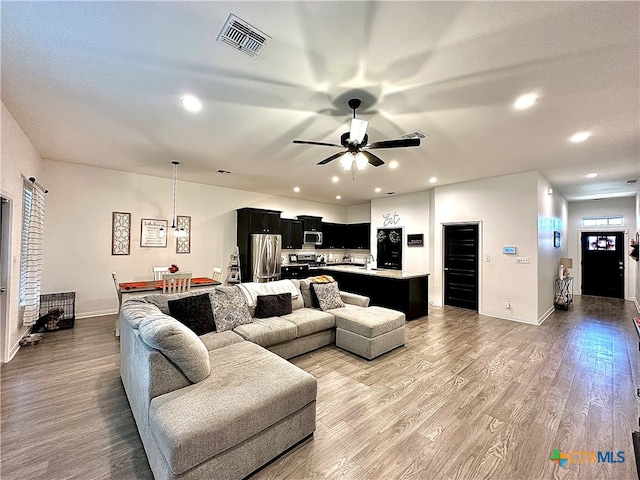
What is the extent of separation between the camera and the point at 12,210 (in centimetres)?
333

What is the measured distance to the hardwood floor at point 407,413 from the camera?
70.8 inches

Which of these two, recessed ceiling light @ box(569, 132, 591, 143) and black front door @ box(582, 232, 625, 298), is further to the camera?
black front door @ box(582, 232, 625, 298)

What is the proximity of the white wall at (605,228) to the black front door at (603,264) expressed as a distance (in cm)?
12

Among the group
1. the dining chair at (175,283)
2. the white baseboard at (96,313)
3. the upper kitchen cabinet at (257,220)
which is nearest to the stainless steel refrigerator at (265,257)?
the upper kitchen cabinet at (257,220)

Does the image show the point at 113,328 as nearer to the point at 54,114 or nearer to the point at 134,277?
the point at 134,277

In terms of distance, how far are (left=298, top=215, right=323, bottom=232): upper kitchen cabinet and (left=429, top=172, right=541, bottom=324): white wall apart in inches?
154

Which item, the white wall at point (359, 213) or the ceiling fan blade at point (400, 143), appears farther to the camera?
the white wall at point (359, 213)

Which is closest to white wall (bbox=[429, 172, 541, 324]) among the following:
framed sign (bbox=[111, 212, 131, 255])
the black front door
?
the black front door

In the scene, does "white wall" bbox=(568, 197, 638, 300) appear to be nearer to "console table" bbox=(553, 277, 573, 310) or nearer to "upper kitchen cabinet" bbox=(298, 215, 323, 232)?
"console table" bbox=(553, 277, 573, 310)

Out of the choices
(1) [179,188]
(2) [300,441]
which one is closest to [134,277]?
(1) [179,188]

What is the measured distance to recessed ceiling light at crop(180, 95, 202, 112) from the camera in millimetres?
2701

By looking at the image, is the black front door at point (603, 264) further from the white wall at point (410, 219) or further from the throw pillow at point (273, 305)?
the throw pillow at point (273, 305)

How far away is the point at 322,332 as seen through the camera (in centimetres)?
375

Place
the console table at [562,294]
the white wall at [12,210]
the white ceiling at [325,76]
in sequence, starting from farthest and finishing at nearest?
the console table at [562,294], the white wall at [12,210], the white ceiling at [325,76]
